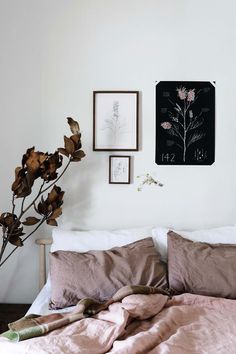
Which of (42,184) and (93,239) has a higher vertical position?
(42,184)

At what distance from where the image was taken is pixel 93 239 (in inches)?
92.9

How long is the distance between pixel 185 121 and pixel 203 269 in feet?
3.23

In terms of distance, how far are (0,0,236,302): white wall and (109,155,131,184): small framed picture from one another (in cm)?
5

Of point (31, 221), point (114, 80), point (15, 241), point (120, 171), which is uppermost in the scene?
point (114, 80)

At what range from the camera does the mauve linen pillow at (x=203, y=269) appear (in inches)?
79.7

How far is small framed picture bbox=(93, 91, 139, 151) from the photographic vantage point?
99.7 inches

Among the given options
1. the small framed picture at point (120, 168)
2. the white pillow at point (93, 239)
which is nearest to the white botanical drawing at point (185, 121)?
the small framed picture at point (120, 168)

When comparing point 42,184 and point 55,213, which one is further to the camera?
point 42,184

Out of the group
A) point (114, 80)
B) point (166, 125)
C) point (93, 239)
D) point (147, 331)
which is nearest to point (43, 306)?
point (93, 239)

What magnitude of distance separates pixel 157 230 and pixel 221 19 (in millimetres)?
1445

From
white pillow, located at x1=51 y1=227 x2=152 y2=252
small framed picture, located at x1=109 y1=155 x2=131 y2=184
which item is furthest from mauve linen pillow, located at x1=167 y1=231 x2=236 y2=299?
small framed picture, located at x1=109 y1=155 x2=131 y2=184

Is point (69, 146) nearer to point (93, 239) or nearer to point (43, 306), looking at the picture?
point (93, 239)

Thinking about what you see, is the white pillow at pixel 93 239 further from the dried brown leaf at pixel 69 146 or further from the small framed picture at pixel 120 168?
the dried brown leaf at pixel 69 146

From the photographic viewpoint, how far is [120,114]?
2.53 meters
